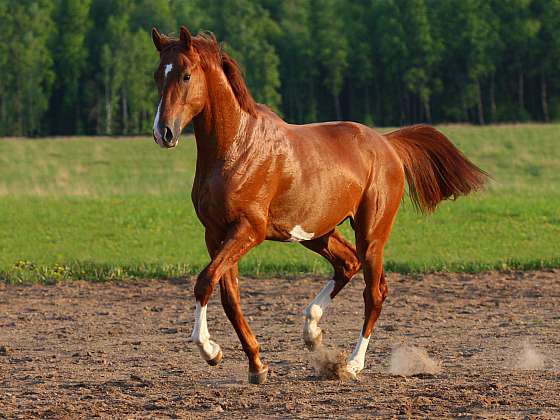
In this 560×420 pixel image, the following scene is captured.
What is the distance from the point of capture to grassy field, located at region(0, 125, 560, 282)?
1441 centimetres

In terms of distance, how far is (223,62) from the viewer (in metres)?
7.08

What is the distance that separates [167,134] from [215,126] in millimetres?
635

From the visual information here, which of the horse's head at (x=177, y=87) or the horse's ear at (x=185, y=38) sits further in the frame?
the horse's ear at (x=185, y=38)

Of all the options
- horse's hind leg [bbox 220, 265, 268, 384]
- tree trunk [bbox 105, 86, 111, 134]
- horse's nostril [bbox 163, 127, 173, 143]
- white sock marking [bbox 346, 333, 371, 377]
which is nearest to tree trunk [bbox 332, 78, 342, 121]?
tree trunk [bbox 105, 86, 111, 134]

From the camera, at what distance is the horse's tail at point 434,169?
29.3ft

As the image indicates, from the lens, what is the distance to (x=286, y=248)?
56.7 feet

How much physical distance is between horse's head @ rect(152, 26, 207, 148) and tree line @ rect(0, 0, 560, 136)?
184 ft

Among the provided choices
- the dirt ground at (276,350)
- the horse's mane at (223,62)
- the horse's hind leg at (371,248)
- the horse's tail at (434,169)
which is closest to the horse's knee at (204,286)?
the dirt ground at (276,350)

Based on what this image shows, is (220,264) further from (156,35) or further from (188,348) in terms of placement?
(188,348)

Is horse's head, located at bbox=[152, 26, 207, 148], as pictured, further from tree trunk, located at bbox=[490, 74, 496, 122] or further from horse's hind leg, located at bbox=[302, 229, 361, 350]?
tree trunk, located at bbox=[490, 74, 496, 122]

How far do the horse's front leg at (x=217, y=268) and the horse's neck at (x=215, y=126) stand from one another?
1.58ft

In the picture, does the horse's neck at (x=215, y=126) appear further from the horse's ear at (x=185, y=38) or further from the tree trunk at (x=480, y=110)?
the tree trunk at (x=480, y=110)

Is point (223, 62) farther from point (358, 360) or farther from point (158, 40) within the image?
point (358, 360)

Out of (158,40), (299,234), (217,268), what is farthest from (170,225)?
(217,268)
